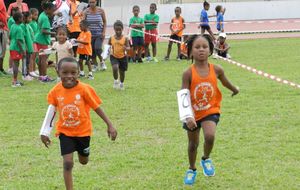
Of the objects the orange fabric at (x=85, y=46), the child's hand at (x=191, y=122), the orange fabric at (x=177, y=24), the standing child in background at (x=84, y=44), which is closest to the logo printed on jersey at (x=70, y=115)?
the child's hand at (x=191, y=122)

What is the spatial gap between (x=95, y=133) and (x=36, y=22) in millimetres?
7077

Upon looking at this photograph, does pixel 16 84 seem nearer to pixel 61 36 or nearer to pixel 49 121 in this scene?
pixel 61 36

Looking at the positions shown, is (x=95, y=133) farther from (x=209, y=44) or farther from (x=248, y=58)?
(x=248, y=58)

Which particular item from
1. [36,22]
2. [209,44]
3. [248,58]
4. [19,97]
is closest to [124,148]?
[209,44]

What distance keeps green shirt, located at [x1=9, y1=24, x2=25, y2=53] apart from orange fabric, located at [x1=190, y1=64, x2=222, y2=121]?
7.54 meters

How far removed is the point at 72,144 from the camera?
16.4 ft

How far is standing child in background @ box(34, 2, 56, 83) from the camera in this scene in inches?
510

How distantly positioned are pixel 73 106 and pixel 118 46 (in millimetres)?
6551

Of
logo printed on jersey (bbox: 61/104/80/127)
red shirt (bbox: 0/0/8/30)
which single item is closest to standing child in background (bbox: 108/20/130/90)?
red shirt (bbox: 0/0/8/30)

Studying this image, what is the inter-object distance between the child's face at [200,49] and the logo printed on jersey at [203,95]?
0.87 feet

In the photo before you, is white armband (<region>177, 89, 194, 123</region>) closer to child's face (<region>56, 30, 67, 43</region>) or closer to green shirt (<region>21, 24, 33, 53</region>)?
child's face (<region>56, 30, 67, 43</region>)

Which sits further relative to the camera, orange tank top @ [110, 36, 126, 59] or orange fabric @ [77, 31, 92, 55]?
orange fabric @ [77, 31, 92, 55]

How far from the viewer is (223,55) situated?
55.8ft

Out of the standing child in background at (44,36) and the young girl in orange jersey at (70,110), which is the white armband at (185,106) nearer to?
the young girl in orange jersey at (70,110)
